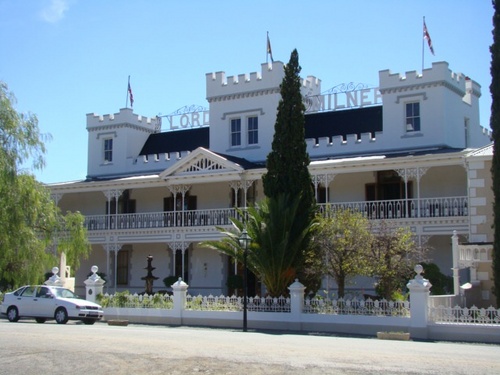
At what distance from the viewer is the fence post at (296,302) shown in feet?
73.3

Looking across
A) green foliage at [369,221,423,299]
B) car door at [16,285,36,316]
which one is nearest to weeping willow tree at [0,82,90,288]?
car door at [16,285,36,316]

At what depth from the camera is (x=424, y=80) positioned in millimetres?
33250

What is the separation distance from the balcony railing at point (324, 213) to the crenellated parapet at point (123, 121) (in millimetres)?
6023

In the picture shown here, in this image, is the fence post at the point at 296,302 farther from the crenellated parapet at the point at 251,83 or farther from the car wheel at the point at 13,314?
the crenellated parapet at the point at 251,83

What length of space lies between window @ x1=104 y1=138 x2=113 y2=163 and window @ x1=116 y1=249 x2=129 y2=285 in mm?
5591

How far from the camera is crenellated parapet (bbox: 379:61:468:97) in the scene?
32.9 m

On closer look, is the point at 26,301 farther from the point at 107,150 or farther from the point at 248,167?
the point at 107,150

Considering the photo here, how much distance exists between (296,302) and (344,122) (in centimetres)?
1520

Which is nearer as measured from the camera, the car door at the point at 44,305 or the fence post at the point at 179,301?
the car door at the point at 44,305

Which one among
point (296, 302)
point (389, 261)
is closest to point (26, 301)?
point (296, 302)

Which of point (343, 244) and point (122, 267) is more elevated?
point (343, 244)

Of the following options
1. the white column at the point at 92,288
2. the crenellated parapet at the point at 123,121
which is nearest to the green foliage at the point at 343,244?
the white column at the point at 92,288

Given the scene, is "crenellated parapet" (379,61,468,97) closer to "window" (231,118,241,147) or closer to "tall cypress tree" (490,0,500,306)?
"window" (231,118,241,147)

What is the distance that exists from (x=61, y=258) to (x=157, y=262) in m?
7.08
